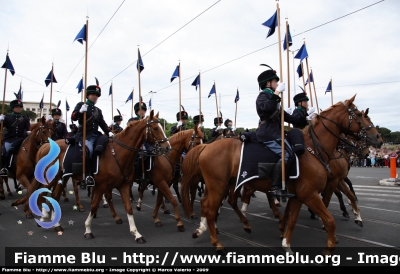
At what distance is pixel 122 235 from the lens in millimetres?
7031

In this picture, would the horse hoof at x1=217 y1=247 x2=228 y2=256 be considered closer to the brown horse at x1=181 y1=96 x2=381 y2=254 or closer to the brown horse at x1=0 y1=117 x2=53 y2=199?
the brown horse at x1=181 y1=96 x2=381 y2=254

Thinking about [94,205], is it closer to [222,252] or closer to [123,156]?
[123,156]

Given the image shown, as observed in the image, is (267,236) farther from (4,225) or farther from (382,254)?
(4,225)

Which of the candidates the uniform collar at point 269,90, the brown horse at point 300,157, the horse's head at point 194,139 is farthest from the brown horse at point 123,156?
the uniform collar at point 269,90

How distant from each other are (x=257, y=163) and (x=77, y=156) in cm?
429

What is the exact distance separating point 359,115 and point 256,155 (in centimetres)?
221

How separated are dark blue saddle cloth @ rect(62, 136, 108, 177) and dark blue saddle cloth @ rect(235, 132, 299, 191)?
324 cm

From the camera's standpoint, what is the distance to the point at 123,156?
7020 mm

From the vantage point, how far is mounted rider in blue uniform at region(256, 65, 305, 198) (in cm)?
550

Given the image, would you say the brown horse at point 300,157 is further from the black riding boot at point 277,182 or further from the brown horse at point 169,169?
the brown horse at point 169,169

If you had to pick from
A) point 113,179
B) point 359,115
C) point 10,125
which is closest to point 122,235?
point 113,179

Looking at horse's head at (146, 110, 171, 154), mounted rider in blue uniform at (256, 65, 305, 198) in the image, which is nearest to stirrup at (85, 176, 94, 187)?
horse's head at (146, 110, 171, 154)

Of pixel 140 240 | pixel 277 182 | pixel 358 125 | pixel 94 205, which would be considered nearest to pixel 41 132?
pixel 94 205

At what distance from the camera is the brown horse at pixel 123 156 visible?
272 inches
